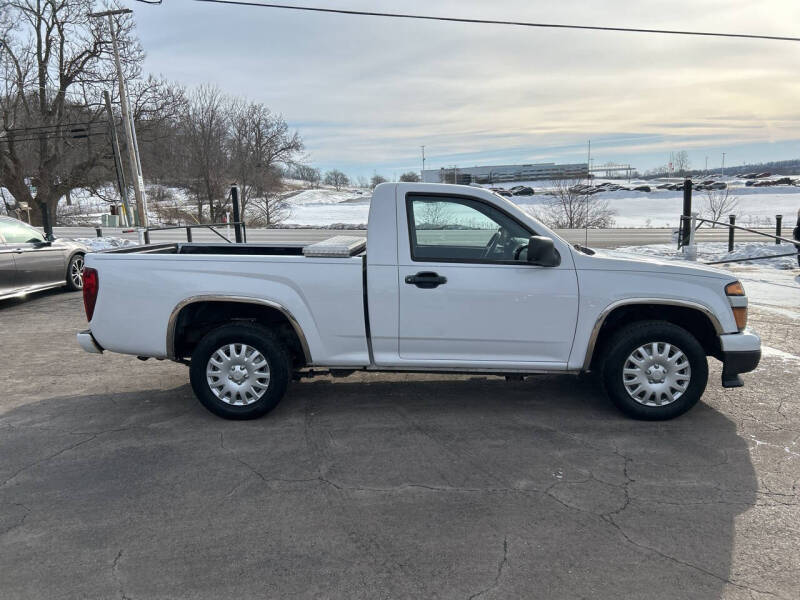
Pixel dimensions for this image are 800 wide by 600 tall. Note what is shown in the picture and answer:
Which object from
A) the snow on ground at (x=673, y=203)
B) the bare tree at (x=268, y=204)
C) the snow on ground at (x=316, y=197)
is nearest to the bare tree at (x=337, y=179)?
the snow on ground at (x=316, y=197)

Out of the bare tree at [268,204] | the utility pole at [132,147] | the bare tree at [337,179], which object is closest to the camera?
the utility pole at [132,147]

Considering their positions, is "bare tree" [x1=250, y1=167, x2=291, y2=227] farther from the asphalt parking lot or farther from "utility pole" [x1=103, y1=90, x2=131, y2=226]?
the asphalt parking lot

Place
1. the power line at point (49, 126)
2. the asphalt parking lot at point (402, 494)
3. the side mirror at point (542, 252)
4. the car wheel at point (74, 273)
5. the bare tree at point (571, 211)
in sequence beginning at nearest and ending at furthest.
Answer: the asphalt parking lot at point (402, 494) < the side mirror at point (542, 252) < the car wheel at point (74, 273) < the bare tree at point (571, 211) < the power line at point (49, 126)

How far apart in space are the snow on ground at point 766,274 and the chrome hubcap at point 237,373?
296 inches

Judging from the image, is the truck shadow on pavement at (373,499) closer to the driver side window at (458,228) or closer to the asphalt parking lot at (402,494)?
the asphalt parking lot at (402,494)

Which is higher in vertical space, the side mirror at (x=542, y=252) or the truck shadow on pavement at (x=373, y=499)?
the side mirror at (x=542, y=252)

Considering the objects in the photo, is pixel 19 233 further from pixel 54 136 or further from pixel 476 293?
pixel 54 136

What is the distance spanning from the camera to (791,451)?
4188 millimetres

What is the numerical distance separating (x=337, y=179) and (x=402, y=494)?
108900 mm

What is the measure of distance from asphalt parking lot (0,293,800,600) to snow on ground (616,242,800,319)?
13.7ft

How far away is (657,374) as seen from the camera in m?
4.69

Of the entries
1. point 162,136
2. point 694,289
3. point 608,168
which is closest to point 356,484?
point 694,289

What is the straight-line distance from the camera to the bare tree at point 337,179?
360ft

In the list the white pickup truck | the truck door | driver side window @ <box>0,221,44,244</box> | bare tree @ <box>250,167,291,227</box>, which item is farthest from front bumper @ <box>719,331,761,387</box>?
bare tree @ <box>250,167,291,227</box>
